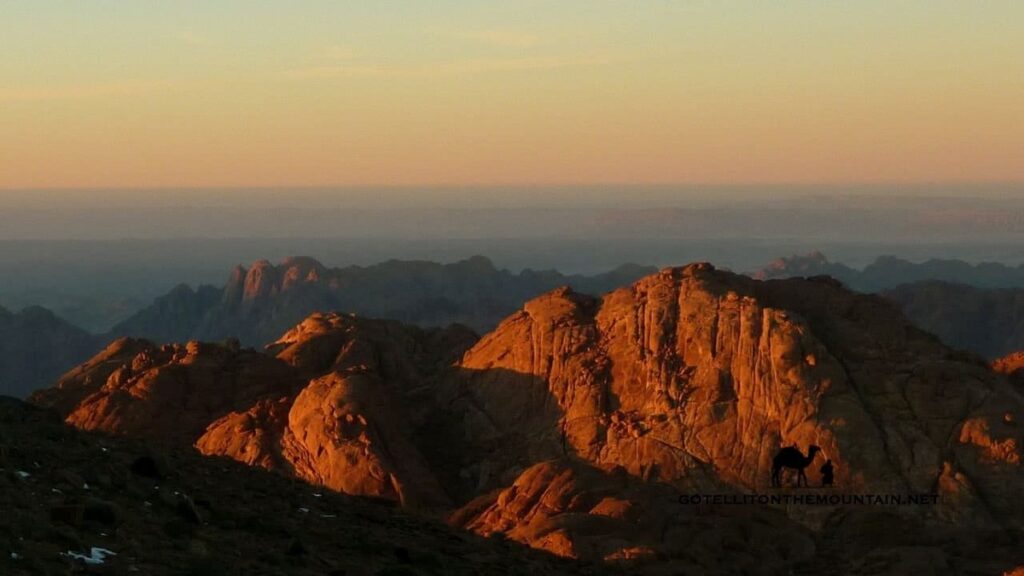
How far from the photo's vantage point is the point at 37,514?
31703 mm

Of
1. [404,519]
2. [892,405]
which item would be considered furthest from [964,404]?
[404,519]

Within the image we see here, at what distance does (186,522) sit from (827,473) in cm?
5623

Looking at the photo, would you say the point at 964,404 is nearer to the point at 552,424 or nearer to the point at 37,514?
the point at 552,424

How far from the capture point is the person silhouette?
85250 millimetres

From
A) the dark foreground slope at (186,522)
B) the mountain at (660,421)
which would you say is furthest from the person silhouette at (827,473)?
the dark foreground slope at (186,522)

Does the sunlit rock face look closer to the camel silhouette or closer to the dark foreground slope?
the camel silhouette

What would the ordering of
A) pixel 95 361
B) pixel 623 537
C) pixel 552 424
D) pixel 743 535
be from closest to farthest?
pixel 623 537
pixel 743 535
pixel 552 424
pixel 95 361

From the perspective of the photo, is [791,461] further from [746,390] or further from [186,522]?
[186,522]

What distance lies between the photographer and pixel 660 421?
89.5m

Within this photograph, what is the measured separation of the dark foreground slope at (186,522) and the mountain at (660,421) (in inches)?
1125

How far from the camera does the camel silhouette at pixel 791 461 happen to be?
85812 mm

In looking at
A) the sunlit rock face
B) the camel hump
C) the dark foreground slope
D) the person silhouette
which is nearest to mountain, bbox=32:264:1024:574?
the sunlit rock face

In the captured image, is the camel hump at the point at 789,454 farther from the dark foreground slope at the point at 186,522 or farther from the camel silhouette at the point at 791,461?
the dark foreground slope at the point at 186,522

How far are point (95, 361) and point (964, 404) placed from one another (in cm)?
5958
